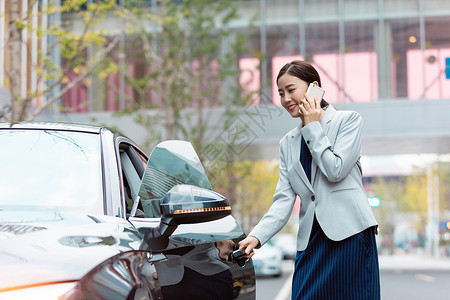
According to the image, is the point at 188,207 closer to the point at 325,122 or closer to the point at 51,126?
the point at 325,122

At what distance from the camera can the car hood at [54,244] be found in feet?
6.10

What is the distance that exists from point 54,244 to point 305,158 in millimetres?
1343

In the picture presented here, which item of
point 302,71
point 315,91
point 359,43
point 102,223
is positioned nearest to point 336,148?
point 315,91

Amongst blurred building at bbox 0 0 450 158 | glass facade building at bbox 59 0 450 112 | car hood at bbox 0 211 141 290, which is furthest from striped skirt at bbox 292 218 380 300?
glass facade building at bbox 59 0 450 112

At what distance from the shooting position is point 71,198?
2732mm

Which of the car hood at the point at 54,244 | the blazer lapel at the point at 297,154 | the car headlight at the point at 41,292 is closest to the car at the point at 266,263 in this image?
the blazer lapel at the point at 297,154

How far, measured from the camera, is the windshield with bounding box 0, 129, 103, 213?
8.82ft

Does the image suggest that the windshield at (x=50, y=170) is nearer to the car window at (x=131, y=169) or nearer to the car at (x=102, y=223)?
the car at (x=102, y=223)

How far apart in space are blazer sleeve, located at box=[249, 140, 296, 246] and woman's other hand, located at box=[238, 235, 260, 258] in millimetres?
61

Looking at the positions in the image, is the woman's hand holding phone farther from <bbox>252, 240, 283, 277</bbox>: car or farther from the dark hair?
<bbox>252, 240, 283, 277</bbox>: car

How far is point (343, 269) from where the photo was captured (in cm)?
279

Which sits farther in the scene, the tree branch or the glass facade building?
the glass facade building

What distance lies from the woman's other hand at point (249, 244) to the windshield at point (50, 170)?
0.65 metres

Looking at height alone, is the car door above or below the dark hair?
below
